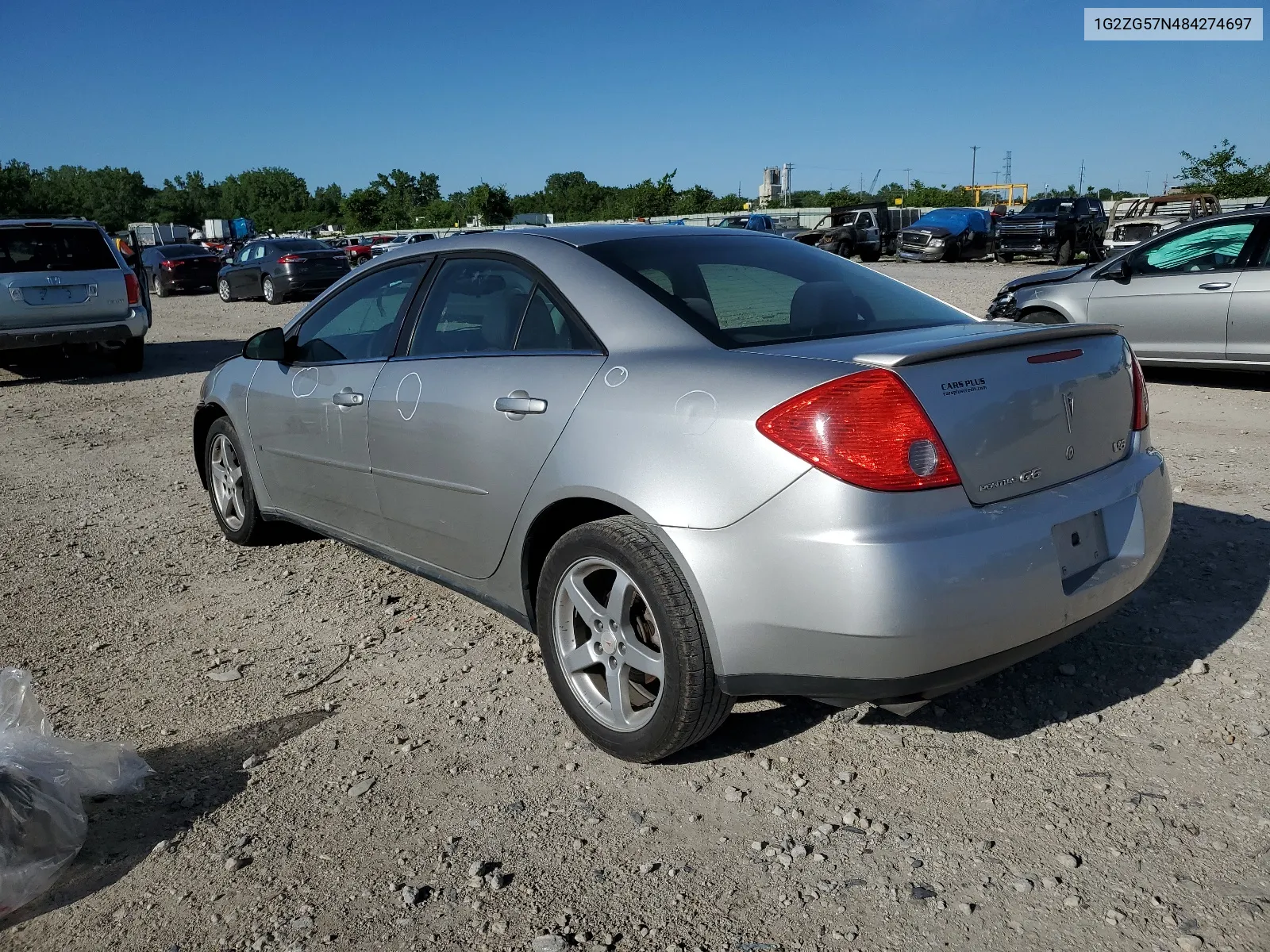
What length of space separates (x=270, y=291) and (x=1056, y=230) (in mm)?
19225

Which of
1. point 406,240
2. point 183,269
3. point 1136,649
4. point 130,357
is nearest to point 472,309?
point 1136,649

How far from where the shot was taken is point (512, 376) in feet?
10.9

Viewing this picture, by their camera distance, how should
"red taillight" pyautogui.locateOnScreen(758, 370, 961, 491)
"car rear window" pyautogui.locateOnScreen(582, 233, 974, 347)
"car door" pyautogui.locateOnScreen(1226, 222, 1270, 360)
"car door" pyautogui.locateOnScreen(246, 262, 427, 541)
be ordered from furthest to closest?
"car door" pyautogui.locateOnScreen(1226, 222, 1270, 360)
"car door" pyautogui.locateOnScreen(246, 262, 427, 541)
"car rear window" pyautogui.locateOnScreen(582, 233, 974, 347)
"red taillight" pyautogui.locateOnScreen(758, 370, 961, 491)

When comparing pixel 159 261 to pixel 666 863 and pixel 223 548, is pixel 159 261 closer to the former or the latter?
pixel 223 548

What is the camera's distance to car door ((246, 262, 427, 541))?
403cm

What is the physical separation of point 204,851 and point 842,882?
1634mm

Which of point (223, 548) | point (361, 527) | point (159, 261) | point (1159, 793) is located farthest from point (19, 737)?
point (159, 261)

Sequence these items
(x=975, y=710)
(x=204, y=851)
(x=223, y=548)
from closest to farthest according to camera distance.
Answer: (x=204, y=851), (x=975, y=710), (x=223, y=548)

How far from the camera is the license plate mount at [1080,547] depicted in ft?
8.95

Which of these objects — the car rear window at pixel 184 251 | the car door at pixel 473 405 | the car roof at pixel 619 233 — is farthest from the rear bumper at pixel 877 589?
the car rear window at pixel 184 251

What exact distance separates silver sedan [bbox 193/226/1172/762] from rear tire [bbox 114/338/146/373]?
1013 cm

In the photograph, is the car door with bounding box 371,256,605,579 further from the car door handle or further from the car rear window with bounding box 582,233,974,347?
the car rear window with bounding box 582,233,974,347

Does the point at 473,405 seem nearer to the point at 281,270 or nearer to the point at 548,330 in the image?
the point at 548,330

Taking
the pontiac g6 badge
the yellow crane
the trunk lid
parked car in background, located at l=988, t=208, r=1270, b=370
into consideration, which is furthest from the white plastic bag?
the yellow crane
